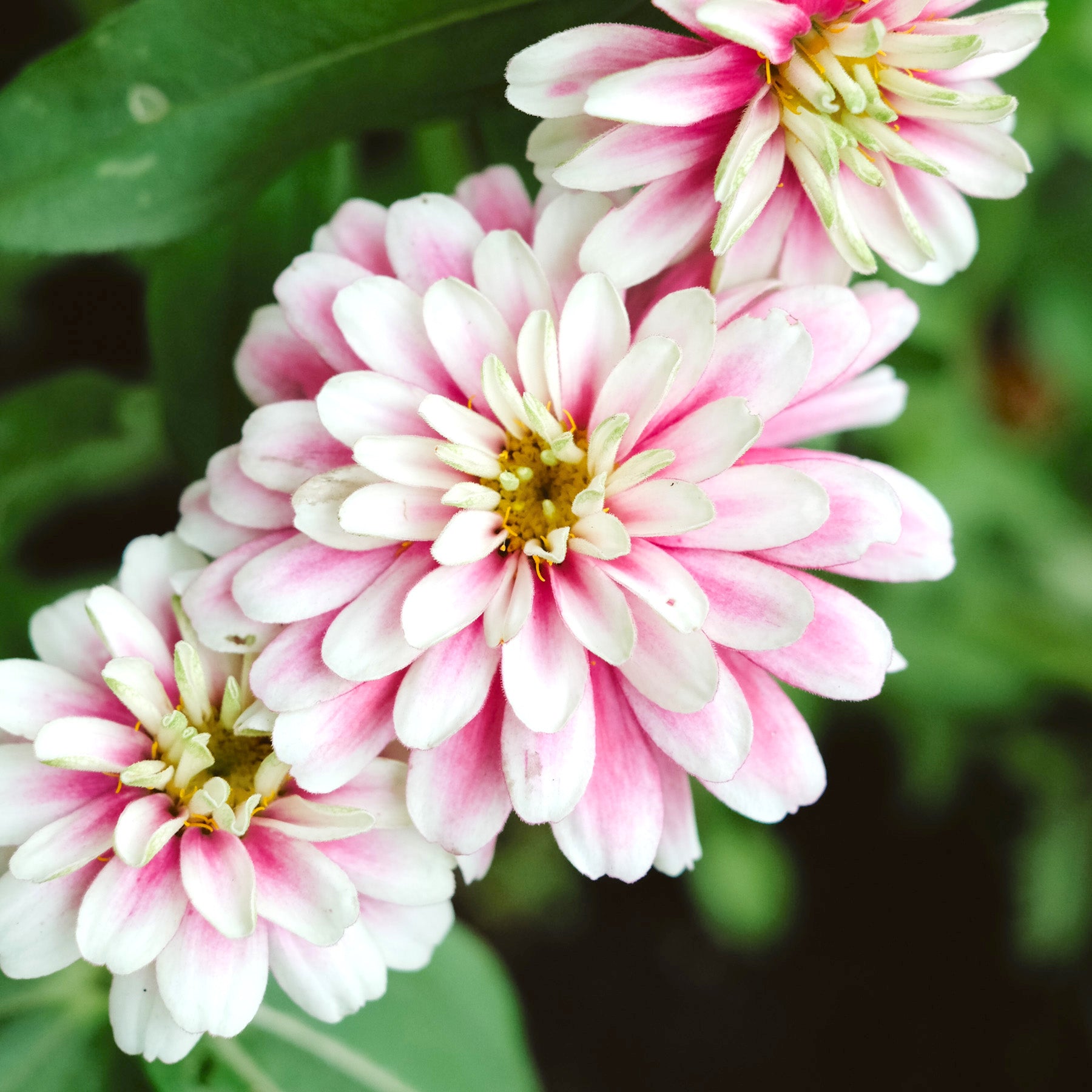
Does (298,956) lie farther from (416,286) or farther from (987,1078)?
(987,1078)

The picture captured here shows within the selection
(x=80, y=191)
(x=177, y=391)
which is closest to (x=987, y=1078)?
(x=177, y=391)

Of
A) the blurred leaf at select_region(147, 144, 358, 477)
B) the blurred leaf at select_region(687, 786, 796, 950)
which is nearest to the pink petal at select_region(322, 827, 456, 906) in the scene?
the blurred leaf at select_region(147, 144, 358, 477)

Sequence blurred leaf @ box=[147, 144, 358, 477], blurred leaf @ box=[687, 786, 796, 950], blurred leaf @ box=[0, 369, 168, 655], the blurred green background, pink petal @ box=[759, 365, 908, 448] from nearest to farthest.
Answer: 1. pink petal @ box=[759, 365, 908, 448]
2. blurred leaf @ box=[147, 144, 358, 477]
3. blurred leaf @ box=[0, 369, 168, 655]
4. the blurred green background
5. blurred leaf @ box=[687, 786, 796, 950]

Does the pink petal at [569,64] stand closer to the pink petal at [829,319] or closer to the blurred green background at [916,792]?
the pink petal at [829,319]

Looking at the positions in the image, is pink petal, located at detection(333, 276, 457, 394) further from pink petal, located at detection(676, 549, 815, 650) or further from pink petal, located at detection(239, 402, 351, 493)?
pink petal, located at detection(676, 549, 815, 650)

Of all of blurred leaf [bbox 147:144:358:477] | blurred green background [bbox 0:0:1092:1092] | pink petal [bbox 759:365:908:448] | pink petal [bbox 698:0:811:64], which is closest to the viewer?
pink petal [bbox 698:0:811:64]

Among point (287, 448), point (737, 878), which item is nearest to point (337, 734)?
point (287, 448)
